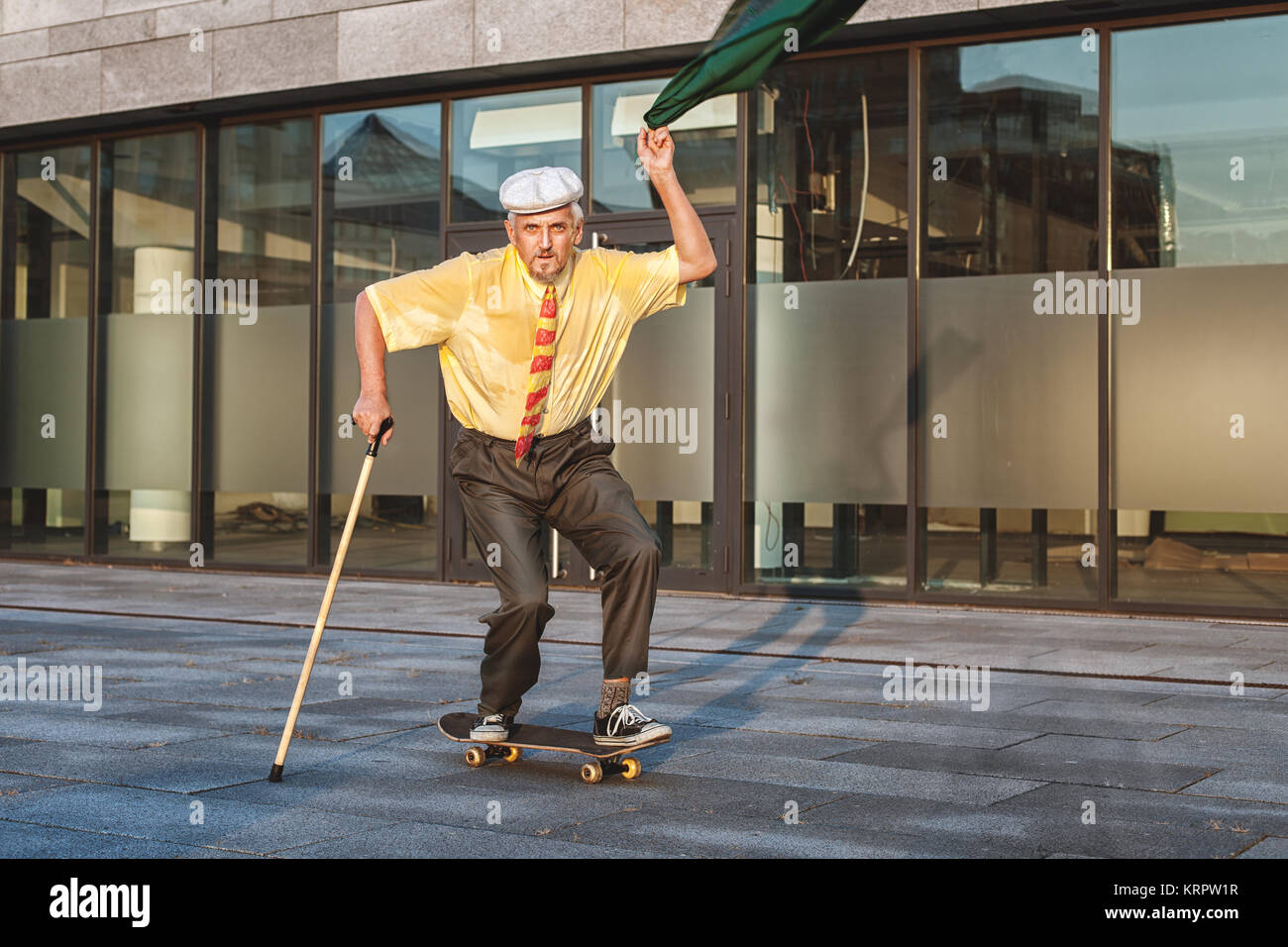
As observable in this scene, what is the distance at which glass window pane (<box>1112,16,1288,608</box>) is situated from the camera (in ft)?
35.8

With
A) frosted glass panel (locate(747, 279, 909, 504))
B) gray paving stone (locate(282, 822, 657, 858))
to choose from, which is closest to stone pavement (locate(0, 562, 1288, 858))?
gray paving stone (locate(282, 822, 657, 858))

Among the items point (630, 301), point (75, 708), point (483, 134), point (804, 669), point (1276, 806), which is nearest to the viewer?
point (1276, 806)

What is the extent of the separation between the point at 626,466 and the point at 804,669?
4.67 m

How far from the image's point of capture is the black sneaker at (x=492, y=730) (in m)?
5.61

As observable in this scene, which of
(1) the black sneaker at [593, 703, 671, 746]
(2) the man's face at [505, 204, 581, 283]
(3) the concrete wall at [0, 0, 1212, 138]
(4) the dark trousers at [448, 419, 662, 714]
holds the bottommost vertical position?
(1) the black sneaker at [593, 703, 671, 746]

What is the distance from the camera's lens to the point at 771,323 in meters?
12.5

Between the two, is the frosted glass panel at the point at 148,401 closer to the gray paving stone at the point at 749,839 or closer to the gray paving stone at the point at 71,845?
the gray paving stone at the point at 71,845

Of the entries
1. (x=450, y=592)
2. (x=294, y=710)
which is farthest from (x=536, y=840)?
(x=450, y=592)

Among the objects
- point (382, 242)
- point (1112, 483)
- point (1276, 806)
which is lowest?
point (1276, 806)

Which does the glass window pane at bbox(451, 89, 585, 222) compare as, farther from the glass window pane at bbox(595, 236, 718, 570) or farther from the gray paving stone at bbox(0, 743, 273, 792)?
the gray paving stone at bbox(0, 743, 273, 792)

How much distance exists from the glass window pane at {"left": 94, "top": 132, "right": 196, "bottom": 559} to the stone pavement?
14.9 feet

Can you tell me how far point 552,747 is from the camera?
5496 mm

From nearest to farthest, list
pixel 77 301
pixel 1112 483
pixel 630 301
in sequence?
pixel 630 301
pixel 1112 483
pixel 77 301

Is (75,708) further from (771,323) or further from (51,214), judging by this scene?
(51,214)
